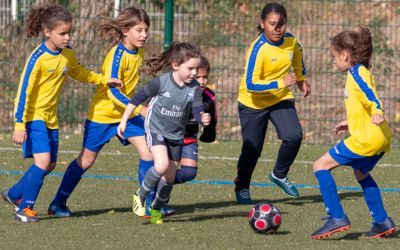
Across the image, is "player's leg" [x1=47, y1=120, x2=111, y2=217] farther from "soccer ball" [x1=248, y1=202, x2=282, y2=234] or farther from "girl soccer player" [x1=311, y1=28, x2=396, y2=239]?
"girl soccer player" [x1=311, y1=28, x2=396, y2=239]

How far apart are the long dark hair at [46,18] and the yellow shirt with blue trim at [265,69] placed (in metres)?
1.89

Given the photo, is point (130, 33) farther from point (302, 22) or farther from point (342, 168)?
point (302, 22)

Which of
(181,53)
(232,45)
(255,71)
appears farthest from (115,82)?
(232,45)

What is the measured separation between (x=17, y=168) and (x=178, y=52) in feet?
13.6

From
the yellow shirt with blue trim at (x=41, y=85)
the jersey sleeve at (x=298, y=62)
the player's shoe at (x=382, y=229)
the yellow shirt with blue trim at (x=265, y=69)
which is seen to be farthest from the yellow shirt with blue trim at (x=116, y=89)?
the player's shoe at (x=382, y=229)

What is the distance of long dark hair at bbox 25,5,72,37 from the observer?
8.56 m

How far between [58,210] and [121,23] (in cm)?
175

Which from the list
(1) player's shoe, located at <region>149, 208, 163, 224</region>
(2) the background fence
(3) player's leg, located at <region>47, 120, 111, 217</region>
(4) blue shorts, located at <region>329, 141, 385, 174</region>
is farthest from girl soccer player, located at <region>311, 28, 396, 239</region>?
(2) the background fence

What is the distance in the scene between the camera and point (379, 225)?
7.77m

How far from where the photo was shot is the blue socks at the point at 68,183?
8828 millimetres

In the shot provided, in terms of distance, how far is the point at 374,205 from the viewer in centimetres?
780

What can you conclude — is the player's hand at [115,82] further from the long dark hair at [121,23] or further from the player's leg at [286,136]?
the player's leg at [286,136]

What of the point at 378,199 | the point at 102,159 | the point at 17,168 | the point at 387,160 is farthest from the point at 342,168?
the point at 378,199

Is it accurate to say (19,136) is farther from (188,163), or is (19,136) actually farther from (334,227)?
(334,227)
